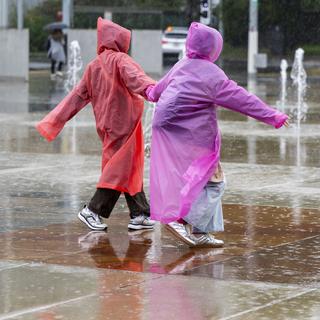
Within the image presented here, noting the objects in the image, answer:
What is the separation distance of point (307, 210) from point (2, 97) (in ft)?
52.3

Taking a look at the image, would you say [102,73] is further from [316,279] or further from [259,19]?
[259,19]

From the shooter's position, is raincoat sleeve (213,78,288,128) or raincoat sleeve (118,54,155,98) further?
raincoat sleeve (118,54,155,98)

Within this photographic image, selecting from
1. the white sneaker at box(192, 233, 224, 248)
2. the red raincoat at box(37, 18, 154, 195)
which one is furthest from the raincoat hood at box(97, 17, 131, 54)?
the white sneaker at box(192, 233, 224, 248)

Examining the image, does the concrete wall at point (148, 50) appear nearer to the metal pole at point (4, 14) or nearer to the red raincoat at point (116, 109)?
the metal pole at point (4, 14)

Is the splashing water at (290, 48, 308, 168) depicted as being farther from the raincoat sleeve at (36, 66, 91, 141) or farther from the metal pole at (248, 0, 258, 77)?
the metal pole at (248, 0, 258, 77)

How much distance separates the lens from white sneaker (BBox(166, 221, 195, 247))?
838cm

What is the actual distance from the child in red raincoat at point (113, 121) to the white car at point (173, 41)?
36.4 meters

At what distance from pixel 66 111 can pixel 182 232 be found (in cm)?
155

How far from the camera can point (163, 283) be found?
7117 millimetres

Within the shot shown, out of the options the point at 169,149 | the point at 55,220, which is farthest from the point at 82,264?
the point at 55,220

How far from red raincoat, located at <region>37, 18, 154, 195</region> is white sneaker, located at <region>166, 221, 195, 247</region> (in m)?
0.79

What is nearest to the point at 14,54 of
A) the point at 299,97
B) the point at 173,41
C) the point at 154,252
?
the point at 299,97

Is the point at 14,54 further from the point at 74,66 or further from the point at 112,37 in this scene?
the point at 112,37

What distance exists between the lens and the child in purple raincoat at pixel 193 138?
823 centimetres
